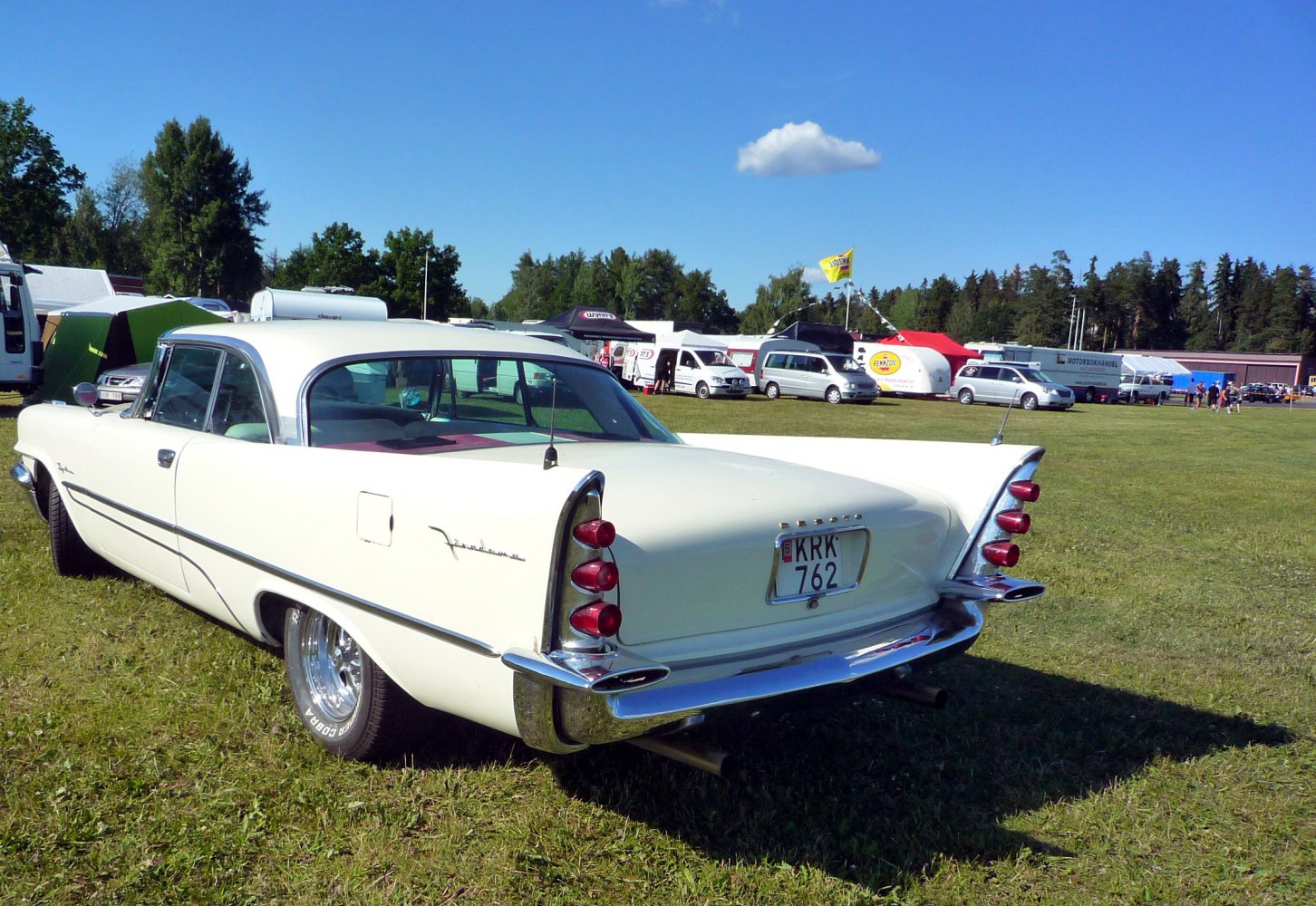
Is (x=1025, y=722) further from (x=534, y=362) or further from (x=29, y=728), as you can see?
(x=29, y=728)

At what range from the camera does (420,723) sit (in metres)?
3.06

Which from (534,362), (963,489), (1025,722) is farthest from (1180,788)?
(534,362)

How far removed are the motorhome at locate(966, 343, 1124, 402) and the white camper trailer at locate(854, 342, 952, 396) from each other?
23.9ft

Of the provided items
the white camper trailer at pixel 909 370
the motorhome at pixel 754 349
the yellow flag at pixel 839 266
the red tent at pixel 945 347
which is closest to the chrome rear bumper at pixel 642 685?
the motorhome at pixel 754 349

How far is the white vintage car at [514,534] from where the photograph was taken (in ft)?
7.86

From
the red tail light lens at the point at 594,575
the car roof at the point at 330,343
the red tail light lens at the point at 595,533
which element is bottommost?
the red tail light lens at the point at 594,575

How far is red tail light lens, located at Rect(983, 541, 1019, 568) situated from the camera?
10.9 feet

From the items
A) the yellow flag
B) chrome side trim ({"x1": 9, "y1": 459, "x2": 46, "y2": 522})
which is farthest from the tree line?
chrome side trim ({"x1": 9, "y1": 459, "x2": 46, "y2": 522})

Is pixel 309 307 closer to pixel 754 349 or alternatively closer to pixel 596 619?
pixel 596 619

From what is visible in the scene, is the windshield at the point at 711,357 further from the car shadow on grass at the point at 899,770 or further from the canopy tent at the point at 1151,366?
the canopy tent at the point at 1151,366

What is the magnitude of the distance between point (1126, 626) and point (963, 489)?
2501 mm

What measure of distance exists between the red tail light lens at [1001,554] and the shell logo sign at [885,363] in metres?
34.4

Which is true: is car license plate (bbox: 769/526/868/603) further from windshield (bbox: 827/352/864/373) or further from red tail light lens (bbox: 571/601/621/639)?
windshield (bbox: 827/352/864/373)

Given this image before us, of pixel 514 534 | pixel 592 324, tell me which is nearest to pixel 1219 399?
pixel 592 324
